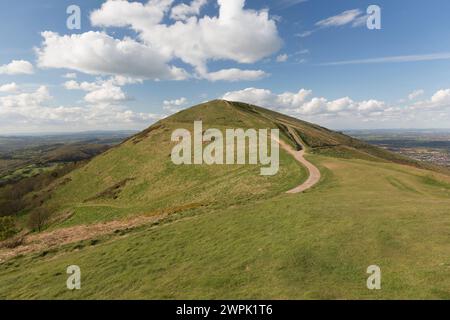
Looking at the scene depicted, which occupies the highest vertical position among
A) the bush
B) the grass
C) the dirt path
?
the dirt path

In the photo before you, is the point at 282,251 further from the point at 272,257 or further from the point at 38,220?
the point at 38,220

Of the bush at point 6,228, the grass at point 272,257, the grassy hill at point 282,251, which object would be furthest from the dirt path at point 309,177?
the bush at point 6,228

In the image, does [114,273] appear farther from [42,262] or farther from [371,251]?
[371,251]

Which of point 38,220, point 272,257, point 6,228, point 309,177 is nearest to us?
point 272,257

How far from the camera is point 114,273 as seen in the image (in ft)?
62.9

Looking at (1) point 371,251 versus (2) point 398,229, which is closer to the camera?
(1) point 371,251

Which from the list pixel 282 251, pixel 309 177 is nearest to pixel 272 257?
pixel 282 251

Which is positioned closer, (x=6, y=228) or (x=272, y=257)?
(x=272, y=257)

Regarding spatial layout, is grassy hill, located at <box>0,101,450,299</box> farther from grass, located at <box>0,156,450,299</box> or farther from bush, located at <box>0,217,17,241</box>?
bush, located at <box>0,217,17,241</box>

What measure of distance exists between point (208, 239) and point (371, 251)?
1161cm

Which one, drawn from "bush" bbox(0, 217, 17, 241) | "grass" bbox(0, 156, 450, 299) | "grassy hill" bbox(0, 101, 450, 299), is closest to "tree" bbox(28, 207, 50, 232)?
"bush" bbox(0, 217, 17, 241)

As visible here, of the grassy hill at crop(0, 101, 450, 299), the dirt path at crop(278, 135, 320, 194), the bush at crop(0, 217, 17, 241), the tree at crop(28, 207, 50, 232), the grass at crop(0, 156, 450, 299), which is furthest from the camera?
the tree at crop(28, 207, 50, 232)
